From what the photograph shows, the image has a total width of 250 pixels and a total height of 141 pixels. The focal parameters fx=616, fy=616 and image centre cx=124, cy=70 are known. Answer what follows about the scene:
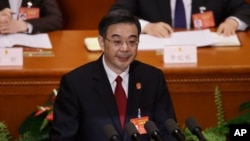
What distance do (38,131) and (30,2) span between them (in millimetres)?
1352

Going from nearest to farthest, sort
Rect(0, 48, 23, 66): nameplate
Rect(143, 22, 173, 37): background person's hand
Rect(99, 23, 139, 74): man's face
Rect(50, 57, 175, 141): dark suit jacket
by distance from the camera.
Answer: Rect(99, 23, 139, 74): man's face → Rect(50, 57, 175, 141): dark suit jacket → Rect(0, 48, 23, 66): nameplate → Rect(143, 22, 173, 37): background person's hand

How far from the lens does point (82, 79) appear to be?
2.57 meters

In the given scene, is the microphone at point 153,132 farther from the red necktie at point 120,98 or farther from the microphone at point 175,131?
the red necktie at point 120,98

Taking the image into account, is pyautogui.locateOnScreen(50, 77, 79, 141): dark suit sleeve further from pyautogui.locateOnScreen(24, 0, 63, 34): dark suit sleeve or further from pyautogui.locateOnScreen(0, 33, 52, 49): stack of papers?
pyautogui.locateOnScreen(24, 0, 63, 34): dark suit sleeve

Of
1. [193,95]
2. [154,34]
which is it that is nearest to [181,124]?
[193,95]

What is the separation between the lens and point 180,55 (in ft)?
10.9

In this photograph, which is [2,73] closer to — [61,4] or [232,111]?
[232,111]

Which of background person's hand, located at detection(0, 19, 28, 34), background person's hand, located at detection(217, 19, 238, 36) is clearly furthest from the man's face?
background person's hand, located at detection(217, 19, 238, 36)

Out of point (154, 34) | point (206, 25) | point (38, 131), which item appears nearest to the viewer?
point (38, 131)

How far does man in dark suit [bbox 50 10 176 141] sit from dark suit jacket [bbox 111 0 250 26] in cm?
141

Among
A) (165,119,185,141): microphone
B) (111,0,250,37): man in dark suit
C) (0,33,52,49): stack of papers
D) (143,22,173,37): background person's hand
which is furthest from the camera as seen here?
(111,0,250,37): man in dark suit

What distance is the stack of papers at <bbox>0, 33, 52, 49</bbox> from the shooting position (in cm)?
358

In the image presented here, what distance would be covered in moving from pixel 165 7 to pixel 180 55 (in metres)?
0.78

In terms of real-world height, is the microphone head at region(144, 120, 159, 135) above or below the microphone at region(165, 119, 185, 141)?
above
